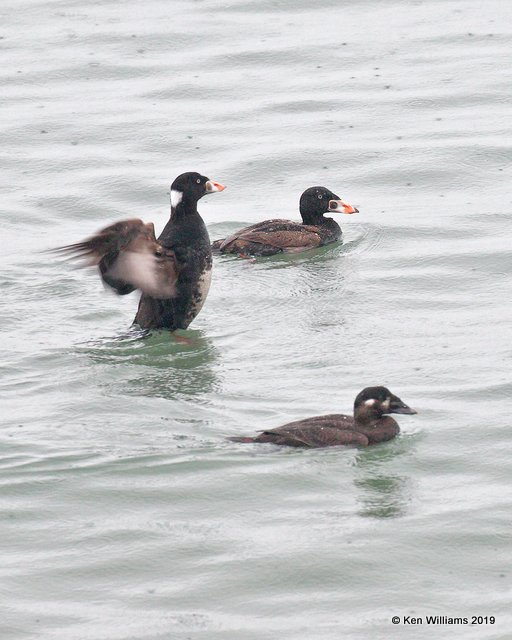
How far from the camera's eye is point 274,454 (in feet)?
35.0

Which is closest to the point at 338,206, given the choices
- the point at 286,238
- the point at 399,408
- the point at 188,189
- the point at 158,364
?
the point at 286,238

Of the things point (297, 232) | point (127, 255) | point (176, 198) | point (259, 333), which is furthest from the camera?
point (297, 232)

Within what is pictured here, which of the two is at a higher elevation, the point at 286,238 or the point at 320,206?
the point at 320,206

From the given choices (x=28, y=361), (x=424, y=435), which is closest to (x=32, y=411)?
(x=28, y=361)

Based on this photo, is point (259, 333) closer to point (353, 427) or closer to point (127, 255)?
point (127, 255)

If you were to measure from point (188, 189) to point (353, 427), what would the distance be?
3459 millimetres

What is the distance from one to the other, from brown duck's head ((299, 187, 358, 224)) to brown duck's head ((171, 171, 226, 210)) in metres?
2.25

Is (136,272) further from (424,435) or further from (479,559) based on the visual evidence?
(479,559)

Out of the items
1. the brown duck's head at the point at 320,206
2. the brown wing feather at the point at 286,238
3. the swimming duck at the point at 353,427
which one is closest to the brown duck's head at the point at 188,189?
the brown wing feather at the point at 286,238

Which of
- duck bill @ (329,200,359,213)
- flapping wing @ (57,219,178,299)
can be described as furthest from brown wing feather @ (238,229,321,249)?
flapping wing @ (57,219,178,299)

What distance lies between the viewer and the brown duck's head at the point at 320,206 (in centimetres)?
1608

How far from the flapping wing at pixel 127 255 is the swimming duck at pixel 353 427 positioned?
7.99 feet

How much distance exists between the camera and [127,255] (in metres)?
12.9

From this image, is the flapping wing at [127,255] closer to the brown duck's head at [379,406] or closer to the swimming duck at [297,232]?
the swimming duck at [297,232]
